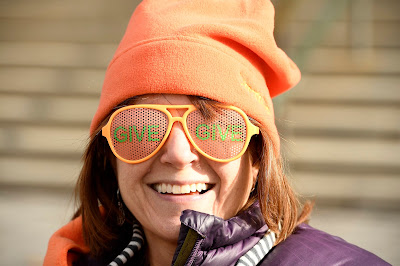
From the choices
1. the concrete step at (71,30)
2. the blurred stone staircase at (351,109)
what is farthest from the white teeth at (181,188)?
the concrete step at (71,30)

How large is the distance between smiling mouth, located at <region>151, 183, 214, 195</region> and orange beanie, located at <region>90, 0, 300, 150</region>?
12.2 inches

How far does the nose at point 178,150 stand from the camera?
1.72 m

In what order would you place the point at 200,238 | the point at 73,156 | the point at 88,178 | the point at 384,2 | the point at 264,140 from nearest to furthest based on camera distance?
the point at 200,238 → the point at 264,140 → the point at 88,178 → the point at 384,2 → the point at 73,156

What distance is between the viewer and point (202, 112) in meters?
1.73

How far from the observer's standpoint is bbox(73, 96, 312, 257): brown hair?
1.84 meters

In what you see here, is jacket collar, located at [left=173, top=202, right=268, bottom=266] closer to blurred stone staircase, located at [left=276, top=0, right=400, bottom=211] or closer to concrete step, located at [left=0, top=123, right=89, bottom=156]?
blurred stone staircase, located at [left=276, top=0, right=400, bottom=211]

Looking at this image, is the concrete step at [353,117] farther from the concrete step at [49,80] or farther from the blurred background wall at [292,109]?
the concrete step at [49,80]

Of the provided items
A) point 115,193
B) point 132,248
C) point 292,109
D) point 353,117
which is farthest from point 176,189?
point 353,117

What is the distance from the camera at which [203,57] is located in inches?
69.6

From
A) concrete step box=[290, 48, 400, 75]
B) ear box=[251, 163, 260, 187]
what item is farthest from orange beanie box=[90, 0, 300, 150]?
concrete step box=[290, 48, 400, 75]

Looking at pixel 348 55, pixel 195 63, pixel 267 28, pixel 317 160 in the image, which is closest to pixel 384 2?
pixel 348 55

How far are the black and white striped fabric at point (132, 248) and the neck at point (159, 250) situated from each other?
41 millimetres

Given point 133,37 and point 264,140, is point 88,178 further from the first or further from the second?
point 264,140

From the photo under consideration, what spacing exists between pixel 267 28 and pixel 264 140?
439 mm
